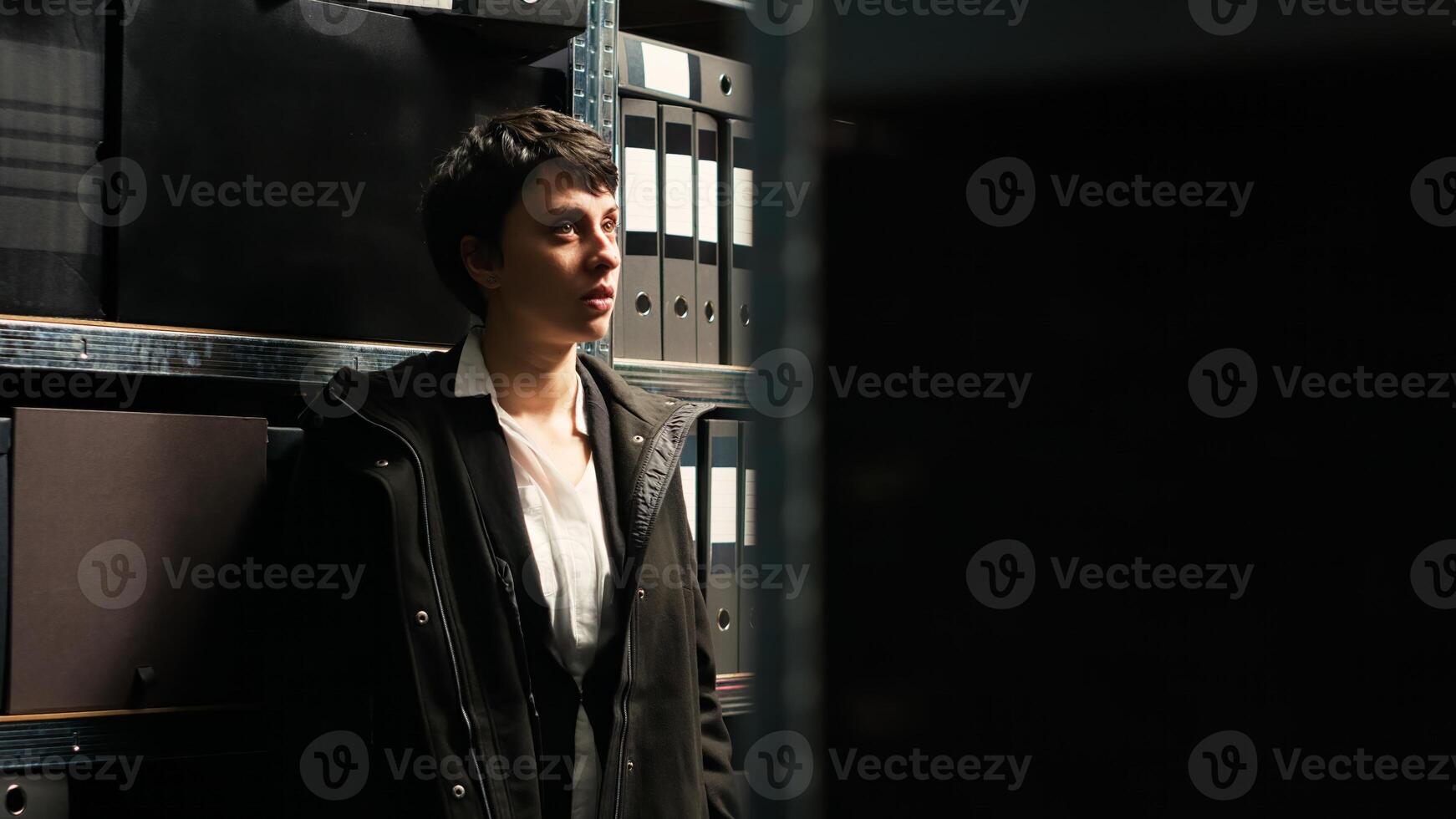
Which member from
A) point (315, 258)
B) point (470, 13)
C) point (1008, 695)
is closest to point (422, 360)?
point (315, 258)

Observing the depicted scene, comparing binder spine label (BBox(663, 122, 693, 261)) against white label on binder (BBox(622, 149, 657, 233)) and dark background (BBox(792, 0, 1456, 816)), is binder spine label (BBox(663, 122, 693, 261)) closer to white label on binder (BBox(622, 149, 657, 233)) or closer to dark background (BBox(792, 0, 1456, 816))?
white label on binder (BBox(622, 149, 657, 233))

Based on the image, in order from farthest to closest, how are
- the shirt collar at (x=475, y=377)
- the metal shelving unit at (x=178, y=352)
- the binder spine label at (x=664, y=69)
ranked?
the binder spine label at (x=664, y=69) < the shirt collar at (x=475, y=377) < the metal shelving unit at (x=178, y=352)

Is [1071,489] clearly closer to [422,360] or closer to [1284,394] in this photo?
[1284,394]

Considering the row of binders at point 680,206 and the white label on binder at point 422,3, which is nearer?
the white label on binder at point 422,3

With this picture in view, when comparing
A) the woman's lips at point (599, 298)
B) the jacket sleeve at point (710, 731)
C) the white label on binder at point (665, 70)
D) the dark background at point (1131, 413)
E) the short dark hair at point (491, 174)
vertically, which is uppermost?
the white label on binder at point (665, 70)

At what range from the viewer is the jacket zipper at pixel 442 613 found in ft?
3.81

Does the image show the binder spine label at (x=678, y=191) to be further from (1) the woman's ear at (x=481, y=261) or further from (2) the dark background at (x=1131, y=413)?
(2) the dark background at (x=1131, y=413)

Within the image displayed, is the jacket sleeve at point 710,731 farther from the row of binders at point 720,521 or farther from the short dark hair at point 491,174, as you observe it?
the short dark hair at point 491,174

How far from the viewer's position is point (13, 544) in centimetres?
116

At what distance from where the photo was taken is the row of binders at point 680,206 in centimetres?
158

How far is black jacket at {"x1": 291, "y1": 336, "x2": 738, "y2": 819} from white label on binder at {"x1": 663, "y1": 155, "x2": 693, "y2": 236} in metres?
0.39

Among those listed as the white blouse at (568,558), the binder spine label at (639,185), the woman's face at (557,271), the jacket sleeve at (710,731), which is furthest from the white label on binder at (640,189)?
the jacket sleeve at (710,731)

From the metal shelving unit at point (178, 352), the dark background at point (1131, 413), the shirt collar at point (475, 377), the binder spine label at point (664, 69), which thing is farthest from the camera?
the binder spine label at point (664, 69)

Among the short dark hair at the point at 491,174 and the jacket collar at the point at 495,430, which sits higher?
the short dark hair at the point at 491,174
